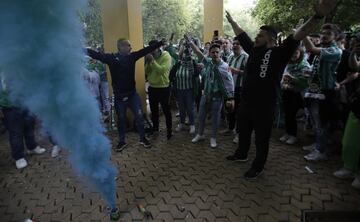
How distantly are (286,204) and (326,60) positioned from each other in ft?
7.91

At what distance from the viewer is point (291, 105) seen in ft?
20.0

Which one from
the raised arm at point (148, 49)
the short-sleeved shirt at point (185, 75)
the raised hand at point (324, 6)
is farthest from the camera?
the short-sleeved shirt at point (185, 75)

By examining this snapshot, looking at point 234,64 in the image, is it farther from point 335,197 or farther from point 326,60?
point 335,197

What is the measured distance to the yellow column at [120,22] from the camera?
6.82m

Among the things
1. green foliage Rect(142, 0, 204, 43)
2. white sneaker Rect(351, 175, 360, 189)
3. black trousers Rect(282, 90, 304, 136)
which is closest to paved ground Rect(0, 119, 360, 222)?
white sneaker Rect(351, 175, 360, 189)

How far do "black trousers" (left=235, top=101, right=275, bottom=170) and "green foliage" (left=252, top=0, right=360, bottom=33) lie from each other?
6.68m

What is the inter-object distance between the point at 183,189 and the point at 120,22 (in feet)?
13.9

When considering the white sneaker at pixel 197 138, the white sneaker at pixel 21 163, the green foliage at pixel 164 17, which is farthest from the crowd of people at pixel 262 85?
the green foliage at pixel 164 17

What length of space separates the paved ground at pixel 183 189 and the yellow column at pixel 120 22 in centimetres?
274

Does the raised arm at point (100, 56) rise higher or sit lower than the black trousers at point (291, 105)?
higher

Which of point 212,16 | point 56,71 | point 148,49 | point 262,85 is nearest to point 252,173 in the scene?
point 262,85

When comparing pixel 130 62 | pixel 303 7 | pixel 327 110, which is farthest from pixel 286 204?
pixel 303 7

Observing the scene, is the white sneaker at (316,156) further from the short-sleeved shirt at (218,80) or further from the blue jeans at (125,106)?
the blue jeans at (125,106)

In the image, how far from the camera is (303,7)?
493 inches
